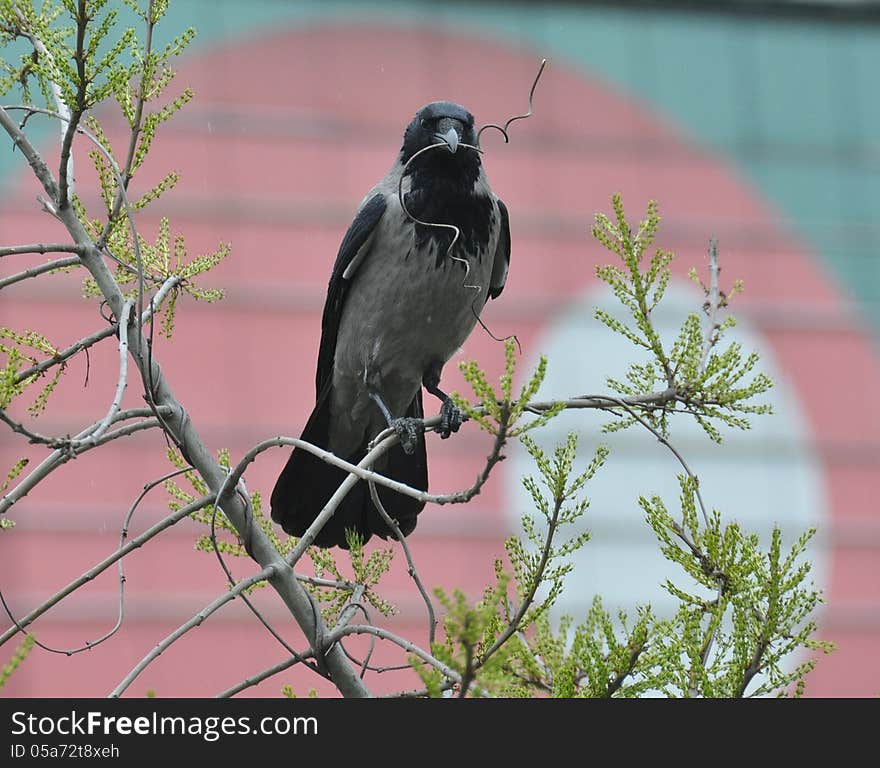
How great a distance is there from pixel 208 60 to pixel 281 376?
11.1 feet

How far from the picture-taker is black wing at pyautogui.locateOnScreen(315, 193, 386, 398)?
426cm

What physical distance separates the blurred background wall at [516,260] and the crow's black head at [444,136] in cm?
819

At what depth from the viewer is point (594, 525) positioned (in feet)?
46.0

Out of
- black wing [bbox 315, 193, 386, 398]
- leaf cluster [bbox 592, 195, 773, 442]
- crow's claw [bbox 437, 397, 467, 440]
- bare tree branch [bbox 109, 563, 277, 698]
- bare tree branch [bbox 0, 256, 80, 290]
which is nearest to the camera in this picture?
bare tree branch [bbox 109, 563, 277, 698]

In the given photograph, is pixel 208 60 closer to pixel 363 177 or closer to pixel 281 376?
pixel 363 177

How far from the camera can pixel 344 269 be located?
4.33 meters

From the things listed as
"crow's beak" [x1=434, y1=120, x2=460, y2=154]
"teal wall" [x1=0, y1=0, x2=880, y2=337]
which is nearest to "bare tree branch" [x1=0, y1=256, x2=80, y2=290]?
"crow's beak" [x1=434, y1=120, x2=460, y2=154]

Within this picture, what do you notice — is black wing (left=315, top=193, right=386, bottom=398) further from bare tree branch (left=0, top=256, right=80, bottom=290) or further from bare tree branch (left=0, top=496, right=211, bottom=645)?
bare tree branch (left=0, top=496, right=211, bottom=645)

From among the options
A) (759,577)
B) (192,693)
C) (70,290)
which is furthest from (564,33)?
(759,577)

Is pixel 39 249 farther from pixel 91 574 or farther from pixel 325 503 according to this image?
pixel 325 503

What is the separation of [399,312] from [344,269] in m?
0.31

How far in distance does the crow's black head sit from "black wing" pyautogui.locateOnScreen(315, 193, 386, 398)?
220mm

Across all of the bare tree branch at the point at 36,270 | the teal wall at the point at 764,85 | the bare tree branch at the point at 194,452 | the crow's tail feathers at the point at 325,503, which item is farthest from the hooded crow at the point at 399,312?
the teal wall at the point at 764,85

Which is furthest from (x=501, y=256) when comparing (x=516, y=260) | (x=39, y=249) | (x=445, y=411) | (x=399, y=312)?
(x=516, y=260)
